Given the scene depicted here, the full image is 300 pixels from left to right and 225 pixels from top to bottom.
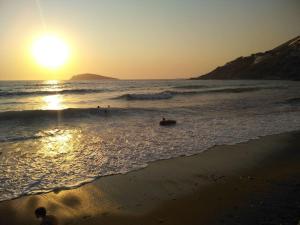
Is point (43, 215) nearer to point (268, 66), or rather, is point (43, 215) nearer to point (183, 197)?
point (183, 197)

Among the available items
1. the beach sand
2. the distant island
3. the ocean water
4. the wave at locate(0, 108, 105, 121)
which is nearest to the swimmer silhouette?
the beach sand

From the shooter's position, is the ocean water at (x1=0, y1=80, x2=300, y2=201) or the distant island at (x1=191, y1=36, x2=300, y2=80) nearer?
the ocean water at (x1=0, y1=80, x2=300, y2=201)

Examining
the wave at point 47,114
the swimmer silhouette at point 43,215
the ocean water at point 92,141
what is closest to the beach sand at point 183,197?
the swimmer silhouette at point 43,215

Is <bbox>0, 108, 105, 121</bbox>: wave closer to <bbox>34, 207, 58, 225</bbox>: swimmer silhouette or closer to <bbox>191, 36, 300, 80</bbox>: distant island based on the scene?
<bbox>34, 207, 58, 225</bbox>: swimmer silhouette

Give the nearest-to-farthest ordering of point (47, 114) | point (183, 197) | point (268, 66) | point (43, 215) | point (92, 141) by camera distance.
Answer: point (43, 215), point (183, 197), point (92, 141), point (47, 114), point (268, 66)

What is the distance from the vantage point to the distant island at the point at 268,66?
119m

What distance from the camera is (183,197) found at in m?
7.50

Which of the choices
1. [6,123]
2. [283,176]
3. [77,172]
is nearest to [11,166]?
[77,172]

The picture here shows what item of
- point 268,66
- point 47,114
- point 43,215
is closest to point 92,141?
point 43,215

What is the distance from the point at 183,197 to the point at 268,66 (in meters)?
135

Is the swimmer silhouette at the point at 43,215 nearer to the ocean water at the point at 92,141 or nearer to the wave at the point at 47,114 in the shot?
the ocean water at the point at 92,141

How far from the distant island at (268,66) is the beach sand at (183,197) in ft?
364

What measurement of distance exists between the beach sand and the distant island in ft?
364

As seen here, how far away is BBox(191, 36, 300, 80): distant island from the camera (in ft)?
390
